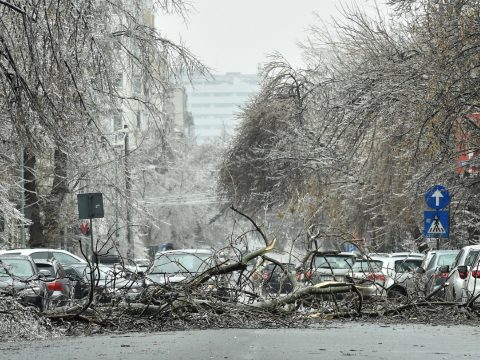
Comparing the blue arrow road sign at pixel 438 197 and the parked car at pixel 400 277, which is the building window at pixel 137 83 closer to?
the parked car at pixel 400 277

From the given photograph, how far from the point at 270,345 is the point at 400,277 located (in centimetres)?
1153

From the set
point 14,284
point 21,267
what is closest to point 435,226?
A: point 21,267

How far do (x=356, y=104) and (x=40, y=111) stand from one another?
1521 cm

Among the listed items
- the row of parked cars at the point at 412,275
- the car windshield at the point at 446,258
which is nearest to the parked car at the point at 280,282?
→ the row of parked cars at the point at 412,275

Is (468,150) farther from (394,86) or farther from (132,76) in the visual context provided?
(132,76)

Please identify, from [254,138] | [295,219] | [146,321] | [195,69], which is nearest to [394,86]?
[195,69]

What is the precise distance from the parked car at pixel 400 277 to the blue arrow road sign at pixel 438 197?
1.79 metres

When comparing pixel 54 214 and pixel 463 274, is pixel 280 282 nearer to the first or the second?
pixel 463 274

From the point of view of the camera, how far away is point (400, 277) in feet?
83.5

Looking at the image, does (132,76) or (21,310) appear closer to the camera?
(21,310)

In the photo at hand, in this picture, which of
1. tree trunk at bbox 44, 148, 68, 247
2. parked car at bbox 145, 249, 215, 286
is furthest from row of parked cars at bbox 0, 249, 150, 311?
tree trunk at bbox 44, 148, 68, 247

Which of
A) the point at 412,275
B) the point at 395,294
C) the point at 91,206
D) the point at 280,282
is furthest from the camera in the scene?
the point at 91,206

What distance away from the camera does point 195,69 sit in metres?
22.5

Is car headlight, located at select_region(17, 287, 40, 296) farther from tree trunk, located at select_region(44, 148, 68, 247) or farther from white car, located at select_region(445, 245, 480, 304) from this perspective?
tree trunk, located at select_region(44, 148, 68, 247)
